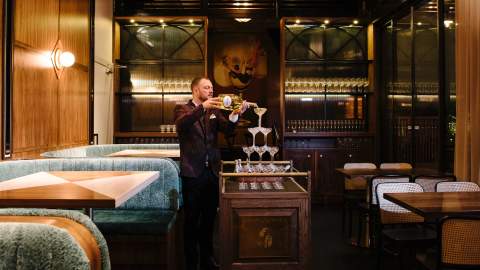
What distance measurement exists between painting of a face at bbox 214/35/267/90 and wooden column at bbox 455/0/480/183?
4859 millimetres

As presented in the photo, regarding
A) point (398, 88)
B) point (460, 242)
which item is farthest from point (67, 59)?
point (398, 88)

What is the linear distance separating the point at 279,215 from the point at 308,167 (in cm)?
424

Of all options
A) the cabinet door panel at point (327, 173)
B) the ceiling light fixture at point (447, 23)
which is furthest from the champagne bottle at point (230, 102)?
the cabinet door panel at point (327, 173)

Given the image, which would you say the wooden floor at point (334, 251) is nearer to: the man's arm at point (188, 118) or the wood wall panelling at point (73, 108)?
the man's arm at point (188, 118)

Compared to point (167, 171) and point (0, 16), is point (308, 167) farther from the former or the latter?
point (0, 16)

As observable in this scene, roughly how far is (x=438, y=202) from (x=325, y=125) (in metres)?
4.76

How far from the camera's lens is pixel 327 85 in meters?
7.45

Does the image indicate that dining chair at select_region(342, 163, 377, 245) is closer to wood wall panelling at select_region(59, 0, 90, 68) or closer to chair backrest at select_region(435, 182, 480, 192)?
chair backrest at select_region(435, 182, 480, 192)

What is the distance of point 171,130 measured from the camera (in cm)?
733

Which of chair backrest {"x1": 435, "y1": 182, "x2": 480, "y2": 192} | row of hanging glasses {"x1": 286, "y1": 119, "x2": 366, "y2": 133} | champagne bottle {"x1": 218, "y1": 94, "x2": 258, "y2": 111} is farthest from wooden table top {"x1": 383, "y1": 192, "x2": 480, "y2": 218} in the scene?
row of hanging glasses {"x1": 286, "y1": 119, "x2": 366, "y2": 133}

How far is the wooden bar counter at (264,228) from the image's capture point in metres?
2.91

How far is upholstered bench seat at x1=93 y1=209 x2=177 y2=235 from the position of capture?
2.99 m

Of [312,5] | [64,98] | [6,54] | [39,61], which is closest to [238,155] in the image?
[312,5]

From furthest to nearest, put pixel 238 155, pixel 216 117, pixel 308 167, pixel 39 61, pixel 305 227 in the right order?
pixel 238 155
pixel 308 167
pixel 39 61
pixel 216 117
pixel 305 227
